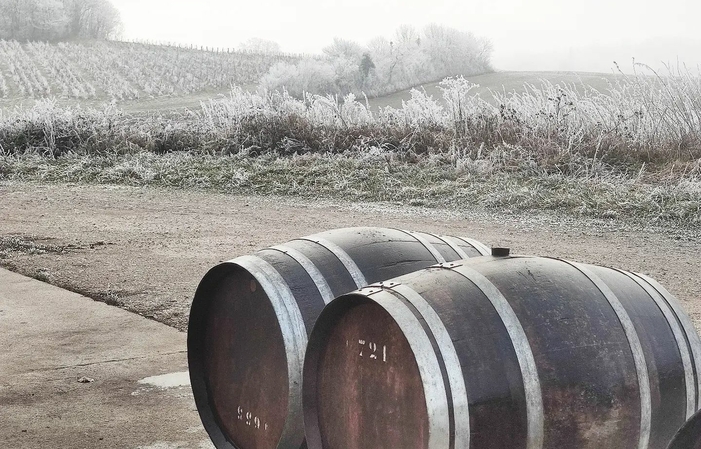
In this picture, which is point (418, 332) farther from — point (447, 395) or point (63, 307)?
point (63, 307)

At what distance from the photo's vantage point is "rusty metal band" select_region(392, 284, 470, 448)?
90.3 inches

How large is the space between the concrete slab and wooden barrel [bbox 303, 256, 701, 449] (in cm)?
156

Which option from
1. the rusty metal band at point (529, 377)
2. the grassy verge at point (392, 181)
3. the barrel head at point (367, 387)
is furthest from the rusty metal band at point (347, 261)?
the grassy verge at point (392, 181)

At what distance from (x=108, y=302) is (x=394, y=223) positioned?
3.69 metres

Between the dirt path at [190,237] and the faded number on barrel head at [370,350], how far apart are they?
3.17m

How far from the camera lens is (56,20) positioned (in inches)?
2482

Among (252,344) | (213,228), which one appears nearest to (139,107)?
(213,228)

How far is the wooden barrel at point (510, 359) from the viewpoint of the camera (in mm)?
2334

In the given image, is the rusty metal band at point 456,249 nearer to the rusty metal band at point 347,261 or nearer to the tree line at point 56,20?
the rusty metal band at point 347,261

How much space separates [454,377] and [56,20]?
6681 centimetres

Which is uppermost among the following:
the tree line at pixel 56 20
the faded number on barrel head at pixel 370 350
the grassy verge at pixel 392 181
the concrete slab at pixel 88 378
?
the tree line at pixel 56 20

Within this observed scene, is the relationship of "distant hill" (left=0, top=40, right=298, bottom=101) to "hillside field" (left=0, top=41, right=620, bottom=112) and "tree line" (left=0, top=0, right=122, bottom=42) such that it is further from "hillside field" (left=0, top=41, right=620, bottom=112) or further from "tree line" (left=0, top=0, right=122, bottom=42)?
"tree line" (left=0, top=0, right=122, bottom=42)

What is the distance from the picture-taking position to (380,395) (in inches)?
102

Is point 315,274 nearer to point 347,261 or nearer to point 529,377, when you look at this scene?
point 347,261
